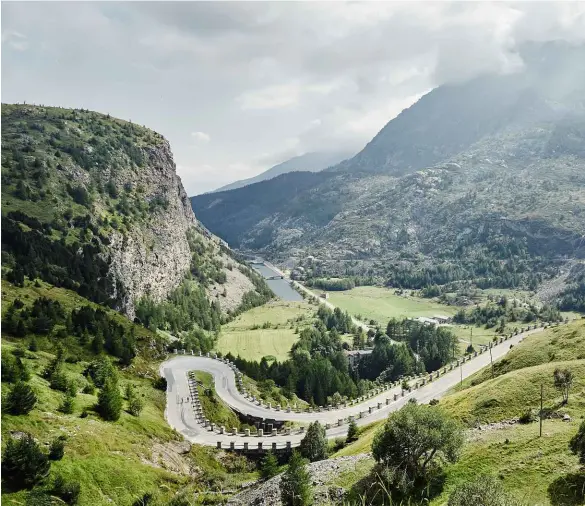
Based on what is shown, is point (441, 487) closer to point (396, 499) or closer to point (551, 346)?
point (396, 499)

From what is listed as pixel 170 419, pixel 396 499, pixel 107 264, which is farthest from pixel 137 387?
pixel 107 264

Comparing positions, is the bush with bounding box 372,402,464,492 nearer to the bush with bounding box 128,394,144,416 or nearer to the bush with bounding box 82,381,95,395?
the bush with bounding box 128,394,144,416

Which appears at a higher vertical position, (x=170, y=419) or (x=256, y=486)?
(x=170, y=419)

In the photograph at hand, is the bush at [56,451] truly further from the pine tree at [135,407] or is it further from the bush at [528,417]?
the bush at [528,417]

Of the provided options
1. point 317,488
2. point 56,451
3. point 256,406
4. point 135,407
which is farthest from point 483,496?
point 256,406

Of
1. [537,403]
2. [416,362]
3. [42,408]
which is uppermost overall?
[42,408]

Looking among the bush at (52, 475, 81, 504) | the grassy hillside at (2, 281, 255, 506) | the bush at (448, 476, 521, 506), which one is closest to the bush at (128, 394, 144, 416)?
the grassy hillside at (2, 281, 255, 506)
